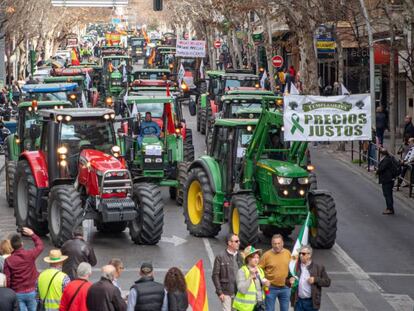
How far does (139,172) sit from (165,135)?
1.50m

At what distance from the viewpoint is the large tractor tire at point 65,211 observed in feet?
70.2

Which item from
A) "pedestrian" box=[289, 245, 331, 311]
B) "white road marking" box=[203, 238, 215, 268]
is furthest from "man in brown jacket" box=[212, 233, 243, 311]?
"white road marking" box=[203, 238, 215, 268]

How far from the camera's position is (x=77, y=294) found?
13.2m

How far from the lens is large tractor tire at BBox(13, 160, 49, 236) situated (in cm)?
2306

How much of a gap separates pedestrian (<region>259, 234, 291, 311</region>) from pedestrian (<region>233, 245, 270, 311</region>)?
776 mm

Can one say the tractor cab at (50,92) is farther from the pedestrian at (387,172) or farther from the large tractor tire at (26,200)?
the pedestrian at (387,172)

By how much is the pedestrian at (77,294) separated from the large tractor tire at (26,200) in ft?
31.9

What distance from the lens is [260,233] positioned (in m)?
24.1

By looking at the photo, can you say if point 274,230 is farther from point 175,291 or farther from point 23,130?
point 175,291

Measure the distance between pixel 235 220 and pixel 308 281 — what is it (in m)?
7.04

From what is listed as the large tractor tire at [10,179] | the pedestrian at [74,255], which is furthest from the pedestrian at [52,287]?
the large tractor tire at [10,179]

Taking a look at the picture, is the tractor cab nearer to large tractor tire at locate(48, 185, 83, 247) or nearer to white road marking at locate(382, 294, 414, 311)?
large tractor tire at locate(48, 185, 83, 247)

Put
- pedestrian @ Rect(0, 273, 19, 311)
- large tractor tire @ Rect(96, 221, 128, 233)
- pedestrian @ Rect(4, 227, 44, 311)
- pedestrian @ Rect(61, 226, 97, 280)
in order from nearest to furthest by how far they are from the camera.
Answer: pedestrian @ Rect(0, 273, 19, 311) → pedestrian @ Rect(4, 227, 44, 311) → pedestrian @ Rect(61, 226, 97, 280) → large tractor tire @ Rect(96, 221, 128, 233)

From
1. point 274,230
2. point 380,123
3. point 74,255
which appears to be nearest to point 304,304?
point 74,255
